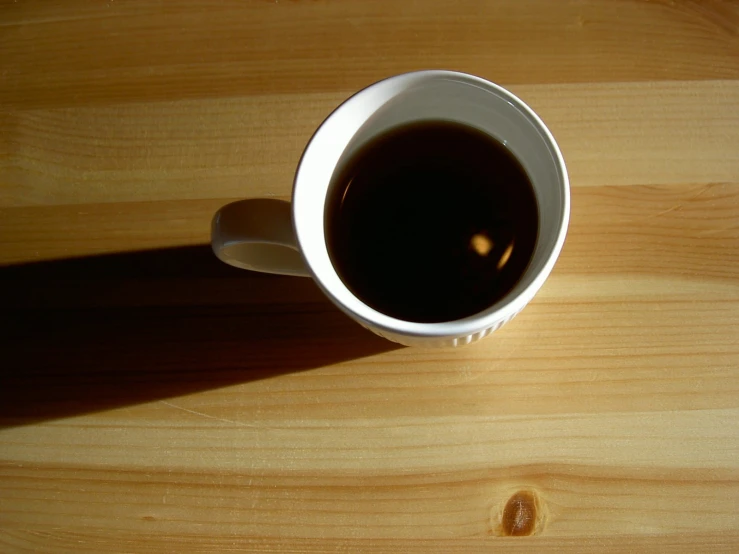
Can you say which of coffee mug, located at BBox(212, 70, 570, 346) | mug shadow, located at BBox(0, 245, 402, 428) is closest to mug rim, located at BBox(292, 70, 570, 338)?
coffee mug, located at BBox(212, 70, 570, 346)

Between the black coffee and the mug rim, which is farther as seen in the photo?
the black coffee

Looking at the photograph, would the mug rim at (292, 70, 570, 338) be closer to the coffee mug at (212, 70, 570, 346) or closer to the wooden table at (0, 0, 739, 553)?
the coffee mug at (212, 70, 570, 346)

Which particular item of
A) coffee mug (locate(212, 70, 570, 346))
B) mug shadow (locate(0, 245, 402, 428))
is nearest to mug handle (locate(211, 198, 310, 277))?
coffee mug (locate(212, 70, 570, 346))

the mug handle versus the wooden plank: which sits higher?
the wooden plank

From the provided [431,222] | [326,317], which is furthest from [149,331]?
[431,222]

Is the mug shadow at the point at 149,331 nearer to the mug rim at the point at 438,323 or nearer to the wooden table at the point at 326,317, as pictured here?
the wooden table at the point at 326,317

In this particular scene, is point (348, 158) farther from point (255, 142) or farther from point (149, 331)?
point (149, 331)

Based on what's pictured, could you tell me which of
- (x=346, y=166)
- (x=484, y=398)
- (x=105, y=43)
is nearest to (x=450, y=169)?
(x=346, y=166)
